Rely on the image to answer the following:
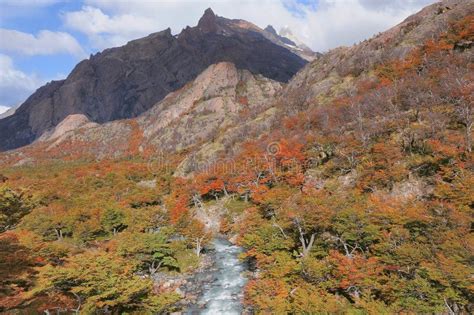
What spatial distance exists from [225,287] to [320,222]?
12254 millimetres

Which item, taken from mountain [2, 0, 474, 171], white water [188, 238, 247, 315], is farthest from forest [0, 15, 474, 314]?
mountain [2, 0, 474, 171]

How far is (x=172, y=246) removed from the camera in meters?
41.8

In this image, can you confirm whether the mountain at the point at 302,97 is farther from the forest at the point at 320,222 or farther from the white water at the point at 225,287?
the white water at the point at 225,287

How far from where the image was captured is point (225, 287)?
36281 millimetres

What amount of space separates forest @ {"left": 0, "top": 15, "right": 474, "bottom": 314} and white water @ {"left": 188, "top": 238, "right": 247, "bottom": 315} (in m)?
1.91

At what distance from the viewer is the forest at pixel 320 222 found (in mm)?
24500

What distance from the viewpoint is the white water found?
31717 millimetres

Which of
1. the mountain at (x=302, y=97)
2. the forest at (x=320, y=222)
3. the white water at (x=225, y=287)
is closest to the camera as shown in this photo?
the forest at (x=320, y=222)

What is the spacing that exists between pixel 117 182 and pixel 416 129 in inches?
2794

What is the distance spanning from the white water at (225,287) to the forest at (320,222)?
1.91 meters

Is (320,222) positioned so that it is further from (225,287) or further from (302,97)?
(302,97)

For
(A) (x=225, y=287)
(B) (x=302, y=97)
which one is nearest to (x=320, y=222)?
(A) (x=225, y=287)

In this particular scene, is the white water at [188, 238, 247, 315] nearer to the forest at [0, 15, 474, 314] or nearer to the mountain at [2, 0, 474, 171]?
the forest at [0, 15, 474, 314]

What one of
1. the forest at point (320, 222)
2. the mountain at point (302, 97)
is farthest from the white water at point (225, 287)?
the mountain at point (302, 97)
